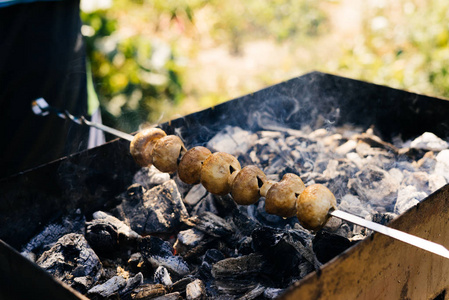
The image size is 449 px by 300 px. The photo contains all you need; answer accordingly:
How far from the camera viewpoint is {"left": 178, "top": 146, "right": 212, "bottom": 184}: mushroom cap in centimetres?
191

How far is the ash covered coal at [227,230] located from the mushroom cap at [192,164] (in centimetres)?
37

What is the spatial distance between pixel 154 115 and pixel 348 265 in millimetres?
3466

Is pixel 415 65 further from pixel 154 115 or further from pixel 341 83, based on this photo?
pixel 154 115

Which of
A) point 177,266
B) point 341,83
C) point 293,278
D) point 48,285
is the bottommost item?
point 293,278

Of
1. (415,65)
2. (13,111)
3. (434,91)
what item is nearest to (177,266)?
(13,111)

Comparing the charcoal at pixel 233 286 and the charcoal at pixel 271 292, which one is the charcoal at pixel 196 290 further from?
the charcoal at pixel 271 292

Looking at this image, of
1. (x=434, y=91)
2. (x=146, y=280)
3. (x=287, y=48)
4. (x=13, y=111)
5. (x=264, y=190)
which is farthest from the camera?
(x=287, y=48)

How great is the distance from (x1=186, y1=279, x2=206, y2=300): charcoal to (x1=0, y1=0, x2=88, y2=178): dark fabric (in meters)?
1.33

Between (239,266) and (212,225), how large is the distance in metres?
0.33

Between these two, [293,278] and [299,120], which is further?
[299,120]

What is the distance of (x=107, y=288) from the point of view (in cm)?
181

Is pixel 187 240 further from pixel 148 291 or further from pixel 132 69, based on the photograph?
Answer: pixel 132 69

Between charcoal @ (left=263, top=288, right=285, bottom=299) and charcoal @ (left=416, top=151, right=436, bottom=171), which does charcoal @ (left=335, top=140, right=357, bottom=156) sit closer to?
charcoal @ (left=416, top=151, right=436, bottom=171)

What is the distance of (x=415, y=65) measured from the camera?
480 cm
